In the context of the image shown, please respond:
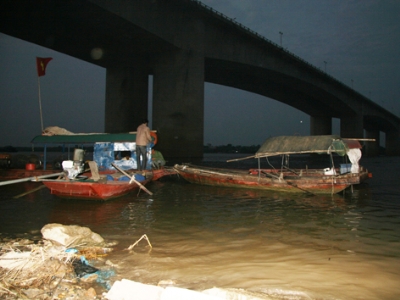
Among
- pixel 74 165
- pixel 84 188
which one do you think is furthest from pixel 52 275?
pixel 74 165

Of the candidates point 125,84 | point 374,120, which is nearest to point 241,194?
point 125,84

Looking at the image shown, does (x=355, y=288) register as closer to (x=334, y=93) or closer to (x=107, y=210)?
(x=107, y=210)

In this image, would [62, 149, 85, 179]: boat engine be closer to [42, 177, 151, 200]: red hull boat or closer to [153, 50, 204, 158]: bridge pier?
[42, 177, 151, 200]: red hull boat

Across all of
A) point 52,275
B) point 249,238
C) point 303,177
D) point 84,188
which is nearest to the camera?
point 52,275

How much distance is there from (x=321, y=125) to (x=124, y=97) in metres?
43.6

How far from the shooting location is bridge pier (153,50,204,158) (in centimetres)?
3038

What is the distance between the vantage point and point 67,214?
27.8 feet

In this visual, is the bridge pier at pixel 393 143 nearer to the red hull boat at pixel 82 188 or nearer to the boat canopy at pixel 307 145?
the boat canopy at pixel 307 145

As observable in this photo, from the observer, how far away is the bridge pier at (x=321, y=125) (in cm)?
6406

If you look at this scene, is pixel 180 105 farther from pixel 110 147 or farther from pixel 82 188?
pixel 82 188

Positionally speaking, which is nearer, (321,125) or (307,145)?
(307,145)

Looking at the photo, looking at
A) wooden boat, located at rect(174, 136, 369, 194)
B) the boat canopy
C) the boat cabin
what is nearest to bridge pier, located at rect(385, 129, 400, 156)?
wooden boat, located at rect(174, 136, 369, 194)

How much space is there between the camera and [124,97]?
3703 cm

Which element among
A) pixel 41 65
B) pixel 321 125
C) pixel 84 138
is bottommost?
pixel 84 138
